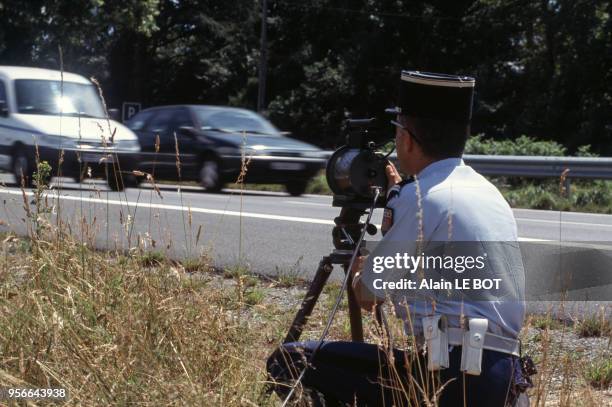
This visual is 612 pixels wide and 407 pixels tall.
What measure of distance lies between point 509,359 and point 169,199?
11997 mm

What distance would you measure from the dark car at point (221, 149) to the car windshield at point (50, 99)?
1.23 meters

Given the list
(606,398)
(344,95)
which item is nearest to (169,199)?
(606,398)

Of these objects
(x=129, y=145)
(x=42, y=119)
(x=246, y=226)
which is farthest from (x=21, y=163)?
(x=246, y=226)

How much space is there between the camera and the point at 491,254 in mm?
3072

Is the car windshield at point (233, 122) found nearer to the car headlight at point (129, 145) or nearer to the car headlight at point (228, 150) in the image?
the car headlight at point (228, 150)

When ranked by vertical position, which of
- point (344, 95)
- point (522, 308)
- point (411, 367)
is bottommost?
point (344, 95)

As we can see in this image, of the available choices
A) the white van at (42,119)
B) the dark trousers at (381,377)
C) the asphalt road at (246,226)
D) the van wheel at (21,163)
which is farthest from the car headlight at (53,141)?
the dark trousers at (381,377)

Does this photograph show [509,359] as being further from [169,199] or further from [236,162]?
[236,162]

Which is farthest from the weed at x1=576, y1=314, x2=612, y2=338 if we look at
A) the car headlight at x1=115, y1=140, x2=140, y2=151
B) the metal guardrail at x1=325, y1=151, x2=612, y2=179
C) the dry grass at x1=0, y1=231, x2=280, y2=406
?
the car headlight at x1=115, y1=140, x2=140, y2=151

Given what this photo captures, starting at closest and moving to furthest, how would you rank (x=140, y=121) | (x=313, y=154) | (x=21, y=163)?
1. (x=21, y=163)
2. (x=313, y=154)
3. (x=140, y=121)

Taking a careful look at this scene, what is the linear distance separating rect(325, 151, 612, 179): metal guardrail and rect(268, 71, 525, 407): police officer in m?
12.9

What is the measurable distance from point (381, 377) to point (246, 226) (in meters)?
8.22

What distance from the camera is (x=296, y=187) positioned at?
1848 cm

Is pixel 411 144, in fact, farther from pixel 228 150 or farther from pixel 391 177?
pixel 228 150
